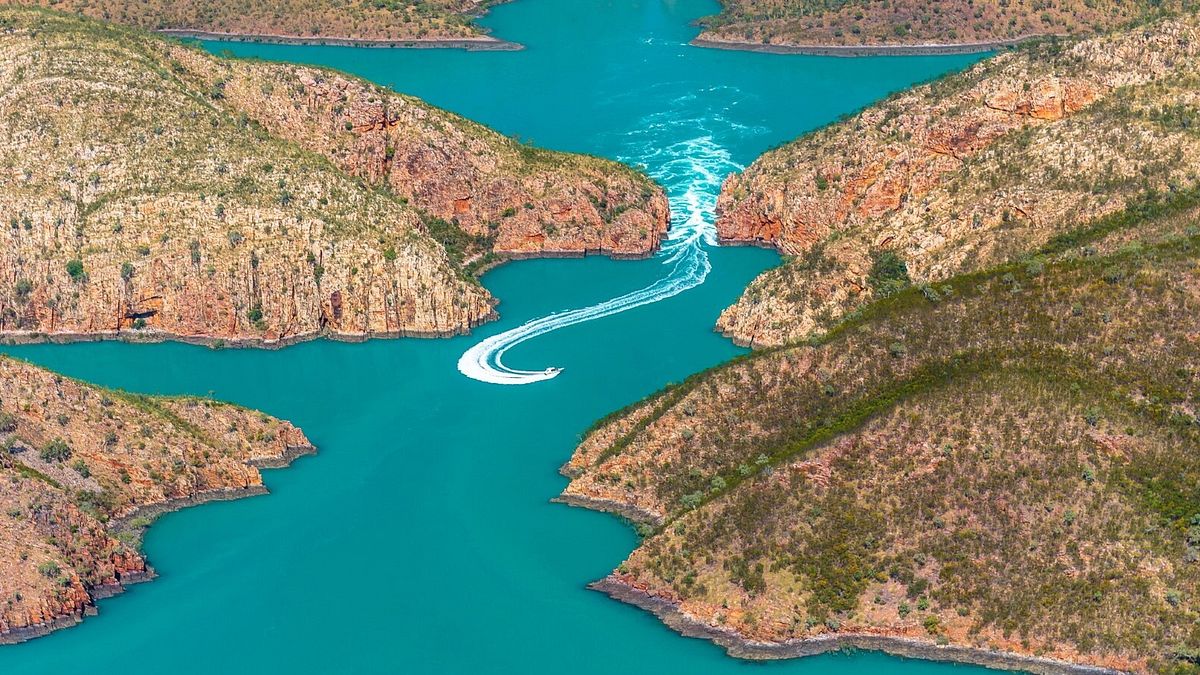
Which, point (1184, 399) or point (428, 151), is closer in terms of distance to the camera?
point (1184, 399)

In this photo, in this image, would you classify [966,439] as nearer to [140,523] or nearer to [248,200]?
[140,523]

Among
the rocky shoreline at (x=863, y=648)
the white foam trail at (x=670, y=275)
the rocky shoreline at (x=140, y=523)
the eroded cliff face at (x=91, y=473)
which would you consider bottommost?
the rocky shoreline at (x=863, y=648)

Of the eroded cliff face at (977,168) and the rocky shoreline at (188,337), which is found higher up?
the eroded cliff face at (977,168)

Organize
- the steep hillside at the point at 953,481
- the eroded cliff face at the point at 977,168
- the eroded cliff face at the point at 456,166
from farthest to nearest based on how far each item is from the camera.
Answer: the eroded cliff face at the point at 456,166, the eroded cliff face at the point at 977,168, the steep hillside at the point at 953,481

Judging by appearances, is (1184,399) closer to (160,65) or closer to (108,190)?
(108,190)

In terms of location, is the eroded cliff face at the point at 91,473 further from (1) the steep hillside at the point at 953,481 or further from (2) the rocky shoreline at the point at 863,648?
(2) the rocky shoreline at the point at 863,648

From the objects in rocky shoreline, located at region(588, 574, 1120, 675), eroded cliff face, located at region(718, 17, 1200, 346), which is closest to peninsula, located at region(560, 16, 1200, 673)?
rocky shoreline, located at region(588, 574, 1120, 675)

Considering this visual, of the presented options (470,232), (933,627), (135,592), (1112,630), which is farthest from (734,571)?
(470,232)

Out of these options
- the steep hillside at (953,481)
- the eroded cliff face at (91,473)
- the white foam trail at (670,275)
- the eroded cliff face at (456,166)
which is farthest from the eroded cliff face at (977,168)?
the eroded cliff face at (91,473)

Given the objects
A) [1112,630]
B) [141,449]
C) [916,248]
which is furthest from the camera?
[916,248]
